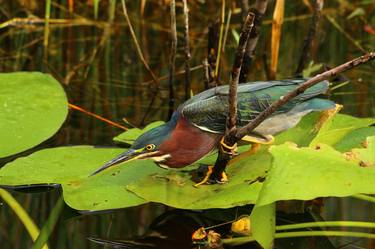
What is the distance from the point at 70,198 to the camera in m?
2.72

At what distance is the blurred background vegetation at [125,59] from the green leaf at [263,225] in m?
0.36

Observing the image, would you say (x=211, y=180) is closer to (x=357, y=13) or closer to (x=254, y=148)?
(x=254, y=148)

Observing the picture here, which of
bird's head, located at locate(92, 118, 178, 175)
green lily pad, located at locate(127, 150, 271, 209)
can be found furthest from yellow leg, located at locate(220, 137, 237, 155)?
bird's head, located at locate(92, 118, 178, 175)

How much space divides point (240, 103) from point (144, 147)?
0.41 metres

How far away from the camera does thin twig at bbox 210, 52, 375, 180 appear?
7.09ft

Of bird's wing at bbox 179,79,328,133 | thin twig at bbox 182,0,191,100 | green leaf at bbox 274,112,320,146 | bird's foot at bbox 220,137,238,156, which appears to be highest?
thin twig at bbox 182,0,191,100

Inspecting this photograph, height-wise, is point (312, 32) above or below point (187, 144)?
above

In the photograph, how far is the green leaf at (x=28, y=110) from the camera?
3.13 metres

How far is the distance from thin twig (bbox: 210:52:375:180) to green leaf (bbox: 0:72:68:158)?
83cm

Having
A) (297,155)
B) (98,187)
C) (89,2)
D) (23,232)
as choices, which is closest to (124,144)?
(98,187)

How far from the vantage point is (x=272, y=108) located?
7.74ft

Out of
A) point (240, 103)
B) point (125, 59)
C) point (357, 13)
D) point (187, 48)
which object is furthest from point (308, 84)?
point (357, 13)

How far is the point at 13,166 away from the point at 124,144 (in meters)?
0.64

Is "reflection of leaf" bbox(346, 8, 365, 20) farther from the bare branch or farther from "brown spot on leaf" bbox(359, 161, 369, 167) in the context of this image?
"brown spot on leaf" bbox(359, 161, 369, 167)
